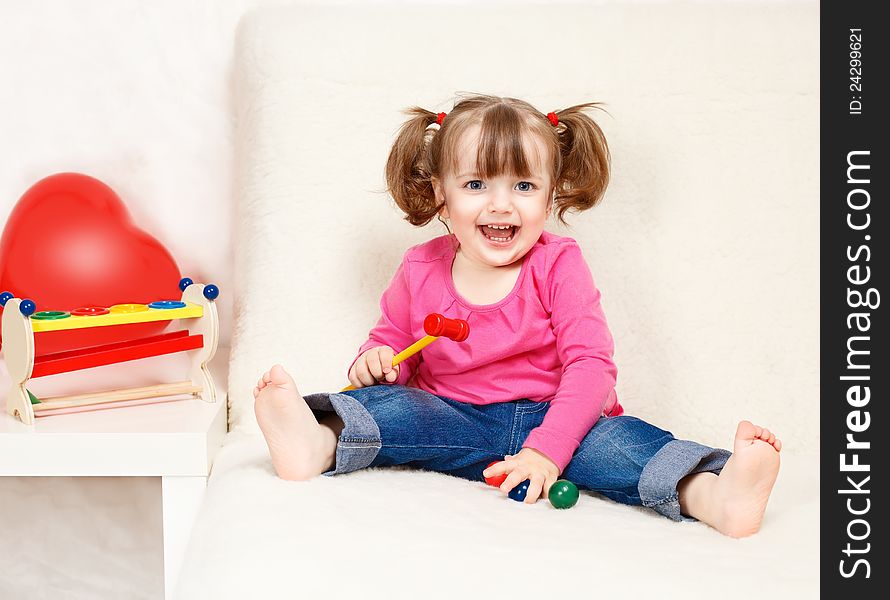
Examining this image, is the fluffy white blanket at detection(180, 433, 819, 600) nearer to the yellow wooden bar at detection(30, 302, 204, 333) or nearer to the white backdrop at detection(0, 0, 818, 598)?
the yellow wooden bar at detection(30, 302, 204, 333)

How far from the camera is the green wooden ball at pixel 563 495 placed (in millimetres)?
981

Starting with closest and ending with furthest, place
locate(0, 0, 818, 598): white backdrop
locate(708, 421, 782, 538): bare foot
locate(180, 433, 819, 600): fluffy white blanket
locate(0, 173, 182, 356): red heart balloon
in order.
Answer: locate(180, 433, 819, 600): fluffy white blanket → locate(708, 421, 782, 538): bare foot → locate(0, 173, 182, 356): red heart balloon → locate(0, 0, 818, 598): white backdrop

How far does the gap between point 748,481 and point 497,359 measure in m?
0.37

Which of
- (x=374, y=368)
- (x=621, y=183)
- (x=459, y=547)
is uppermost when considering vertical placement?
(x=621, y=183)

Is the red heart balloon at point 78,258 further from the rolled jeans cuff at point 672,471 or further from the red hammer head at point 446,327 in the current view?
the rolled jeans cuff at point 672,471

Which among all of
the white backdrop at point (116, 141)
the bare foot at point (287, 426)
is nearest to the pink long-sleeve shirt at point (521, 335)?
the bare foot at point (287, 426)

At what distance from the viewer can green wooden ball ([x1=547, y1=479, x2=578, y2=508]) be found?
3.22 feet

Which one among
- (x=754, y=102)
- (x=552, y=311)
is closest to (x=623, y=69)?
(x=754, y=102)

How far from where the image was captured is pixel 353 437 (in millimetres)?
1062

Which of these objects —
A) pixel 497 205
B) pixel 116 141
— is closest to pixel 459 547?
pixel 497 205

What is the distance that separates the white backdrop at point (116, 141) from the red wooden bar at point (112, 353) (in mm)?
344

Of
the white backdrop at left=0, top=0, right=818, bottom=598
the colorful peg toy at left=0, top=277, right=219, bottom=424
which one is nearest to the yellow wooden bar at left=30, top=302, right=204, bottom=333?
the colorful peg toy at left=0, top=277, right=219, bottom=424

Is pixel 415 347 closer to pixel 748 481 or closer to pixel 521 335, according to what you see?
pixel 521 335

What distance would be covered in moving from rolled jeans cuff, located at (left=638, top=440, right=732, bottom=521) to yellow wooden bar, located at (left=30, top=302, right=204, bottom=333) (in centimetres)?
63
